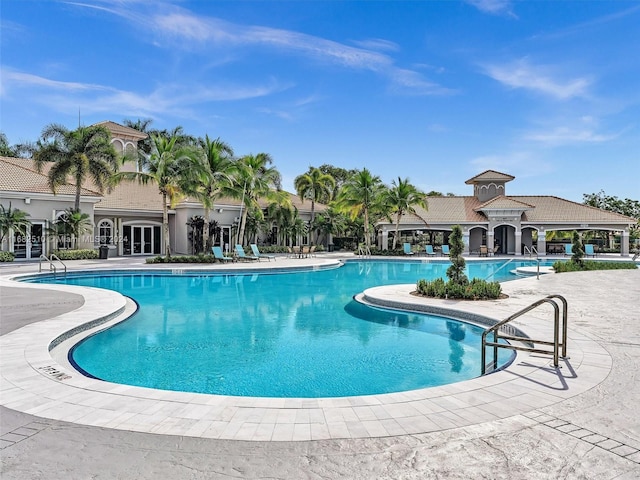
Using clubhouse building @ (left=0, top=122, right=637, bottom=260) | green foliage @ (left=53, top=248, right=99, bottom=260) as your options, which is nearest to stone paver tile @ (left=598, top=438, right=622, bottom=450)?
green foliage @ (left=53, top=248, right=99, bottom=260)

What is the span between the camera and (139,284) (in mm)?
17000

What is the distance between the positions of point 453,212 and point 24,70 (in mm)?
29914

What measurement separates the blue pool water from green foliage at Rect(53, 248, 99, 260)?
12.0 metres

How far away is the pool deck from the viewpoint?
3.21 metres

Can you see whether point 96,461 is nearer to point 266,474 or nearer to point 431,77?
point 266,474

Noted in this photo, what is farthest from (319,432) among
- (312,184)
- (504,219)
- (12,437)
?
(504,219)

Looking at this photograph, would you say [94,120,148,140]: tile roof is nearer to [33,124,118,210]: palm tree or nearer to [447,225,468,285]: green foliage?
[33,124,118,210]: palm tree

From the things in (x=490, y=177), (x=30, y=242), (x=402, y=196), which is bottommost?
(x=30, y=242)

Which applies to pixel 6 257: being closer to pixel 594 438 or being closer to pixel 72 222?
pixel 72 222

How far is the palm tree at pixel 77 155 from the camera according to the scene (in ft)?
77.6

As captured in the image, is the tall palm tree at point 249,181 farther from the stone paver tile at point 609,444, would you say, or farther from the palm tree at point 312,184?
the stone paver tile at point 609,444

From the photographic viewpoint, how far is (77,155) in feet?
77.8

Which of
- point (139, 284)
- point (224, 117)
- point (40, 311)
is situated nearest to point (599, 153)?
point (224, 117)

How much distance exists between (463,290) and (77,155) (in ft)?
71.5
